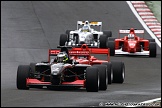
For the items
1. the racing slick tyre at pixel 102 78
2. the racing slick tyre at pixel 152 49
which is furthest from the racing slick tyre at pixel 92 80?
the racing slick tyre at pixel 152 49

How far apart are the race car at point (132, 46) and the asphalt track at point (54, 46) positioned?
28.6 inches

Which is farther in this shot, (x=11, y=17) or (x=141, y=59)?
(x=11, y=17)

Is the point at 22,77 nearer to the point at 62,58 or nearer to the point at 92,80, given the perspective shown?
the point at 62,58

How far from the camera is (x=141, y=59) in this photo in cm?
3191

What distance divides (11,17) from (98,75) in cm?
2248

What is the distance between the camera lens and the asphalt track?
1625 centimetres

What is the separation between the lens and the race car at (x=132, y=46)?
33406 millimetres

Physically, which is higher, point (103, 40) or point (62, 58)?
point (103, 40)

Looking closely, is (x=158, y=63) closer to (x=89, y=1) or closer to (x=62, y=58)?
(x=62, y=58)

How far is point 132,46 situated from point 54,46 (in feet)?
12.7

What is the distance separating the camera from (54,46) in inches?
1379

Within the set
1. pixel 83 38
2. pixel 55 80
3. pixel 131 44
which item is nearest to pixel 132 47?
pixel 131 44

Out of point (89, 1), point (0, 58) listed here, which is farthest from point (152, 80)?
point (89, 1)

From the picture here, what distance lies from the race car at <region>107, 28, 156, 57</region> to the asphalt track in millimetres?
727
